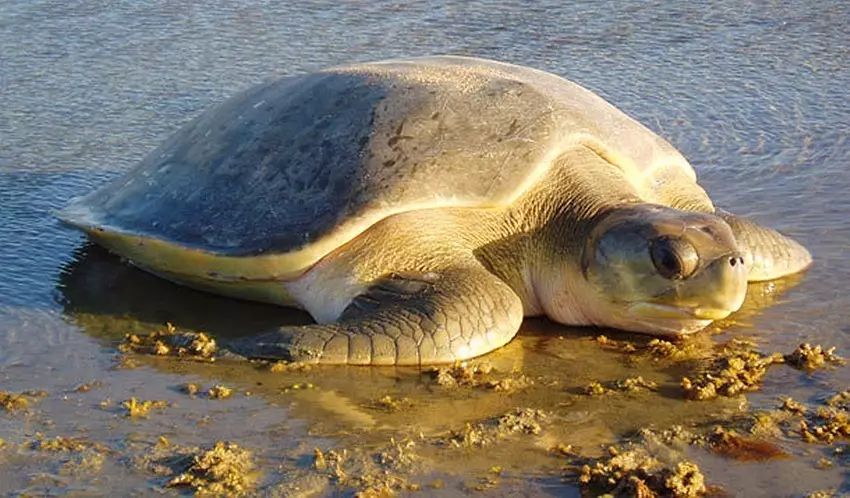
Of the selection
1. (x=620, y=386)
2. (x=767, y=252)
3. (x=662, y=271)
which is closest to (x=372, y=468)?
(x=620, y=386)

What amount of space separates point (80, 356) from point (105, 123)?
2699 millimetres

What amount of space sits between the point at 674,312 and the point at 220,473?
1.53m

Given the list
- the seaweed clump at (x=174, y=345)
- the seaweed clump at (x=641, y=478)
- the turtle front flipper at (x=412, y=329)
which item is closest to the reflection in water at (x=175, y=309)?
the seaweed clump at (x=174, y=345)

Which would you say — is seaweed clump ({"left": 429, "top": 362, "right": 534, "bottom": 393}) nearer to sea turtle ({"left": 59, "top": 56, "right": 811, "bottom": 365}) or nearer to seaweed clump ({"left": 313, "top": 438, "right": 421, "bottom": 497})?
sea turtle ({"left": 59, "top": 56, "right": 811, "bottom": 365})

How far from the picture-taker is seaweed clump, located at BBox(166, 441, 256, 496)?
2693mm

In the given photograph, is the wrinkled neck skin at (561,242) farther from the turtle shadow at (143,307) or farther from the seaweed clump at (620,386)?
the turtle shadow at (143,307)

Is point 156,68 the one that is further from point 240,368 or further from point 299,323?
point 240,368

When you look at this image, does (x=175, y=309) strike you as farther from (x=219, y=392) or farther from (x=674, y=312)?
(x=674, y=312)

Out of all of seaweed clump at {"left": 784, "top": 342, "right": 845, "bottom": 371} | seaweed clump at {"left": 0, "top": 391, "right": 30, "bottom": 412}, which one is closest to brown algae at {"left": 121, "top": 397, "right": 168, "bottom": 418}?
seaweed clump at {"left": 0, "top": 391, "right": 30, "bottom": 412}

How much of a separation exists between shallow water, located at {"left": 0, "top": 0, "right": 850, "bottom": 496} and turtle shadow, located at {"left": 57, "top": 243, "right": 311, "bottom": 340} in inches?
0.4

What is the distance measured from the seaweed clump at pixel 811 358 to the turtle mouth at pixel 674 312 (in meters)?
0.23

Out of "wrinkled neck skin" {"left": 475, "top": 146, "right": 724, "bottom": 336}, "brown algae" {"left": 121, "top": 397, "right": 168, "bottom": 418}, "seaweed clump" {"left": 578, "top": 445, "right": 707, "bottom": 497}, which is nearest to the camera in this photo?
"seaweed clump" {"left": 578, "top": 445, "right": 707, "bottom": 497}

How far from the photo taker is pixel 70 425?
308 centimetres

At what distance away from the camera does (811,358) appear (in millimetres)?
3457
